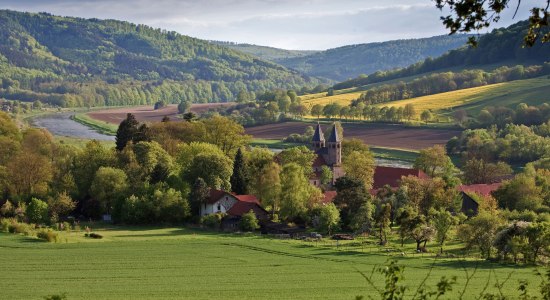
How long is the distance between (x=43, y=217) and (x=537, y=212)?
41.6 meters

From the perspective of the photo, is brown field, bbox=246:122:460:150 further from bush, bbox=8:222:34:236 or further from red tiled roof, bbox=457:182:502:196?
bush, bbox=8:222:34:236

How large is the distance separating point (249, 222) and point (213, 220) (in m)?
3.89

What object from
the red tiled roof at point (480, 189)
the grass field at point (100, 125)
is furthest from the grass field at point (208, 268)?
the grass field at point (100, 125)

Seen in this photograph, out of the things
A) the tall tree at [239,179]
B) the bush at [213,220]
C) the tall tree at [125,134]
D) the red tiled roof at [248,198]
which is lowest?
the bush at [213,220]

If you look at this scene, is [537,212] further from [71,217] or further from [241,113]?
[241,113]

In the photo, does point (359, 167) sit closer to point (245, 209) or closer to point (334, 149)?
point (334, 149)

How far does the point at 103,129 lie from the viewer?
6678 inches

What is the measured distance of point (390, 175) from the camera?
81.8m

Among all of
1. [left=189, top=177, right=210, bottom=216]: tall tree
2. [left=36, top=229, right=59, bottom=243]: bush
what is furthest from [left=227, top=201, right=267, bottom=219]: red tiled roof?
[left=36, top=229, right=59, bottom=243]: bush

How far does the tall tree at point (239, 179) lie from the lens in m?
75.7

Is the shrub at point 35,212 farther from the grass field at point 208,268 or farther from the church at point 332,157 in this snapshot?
the church at point 332,157

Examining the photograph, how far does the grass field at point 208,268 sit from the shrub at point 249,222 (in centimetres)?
334

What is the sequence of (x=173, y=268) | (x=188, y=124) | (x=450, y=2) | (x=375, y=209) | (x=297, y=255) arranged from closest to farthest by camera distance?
1. (x=450, y=2)
2. (x=173, y=268)
3. (x=297, y=255)
4. (x=375, y=209)
5. (x=188, y=124)

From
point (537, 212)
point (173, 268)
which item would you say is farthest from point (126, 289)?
point (537, 212)
